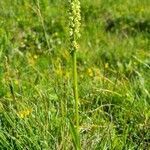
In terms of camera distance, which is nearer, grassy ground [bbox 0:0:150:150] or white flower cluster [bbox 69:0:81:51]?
white flower cluster [bbox 69:0:81:51]

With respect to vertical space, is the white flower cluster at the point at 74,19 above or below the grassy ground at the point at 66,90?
above

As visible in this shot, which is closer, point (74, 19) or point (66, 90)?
point (74, 19)

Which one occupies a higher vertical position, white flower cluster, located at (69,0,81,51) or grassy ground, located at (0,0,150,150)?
white flower cluster, located at (69,0,81,51)

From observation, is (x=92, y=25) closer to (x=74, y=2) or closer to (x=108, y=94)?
(x=108, y=94)

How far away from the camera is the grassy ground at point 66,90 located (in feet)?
11.4

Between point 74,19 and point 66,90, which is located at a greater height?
point 74,19

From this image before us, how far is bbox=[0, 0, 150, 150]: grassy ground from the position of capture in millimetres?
3477

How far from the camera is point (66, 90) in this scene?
4.13m

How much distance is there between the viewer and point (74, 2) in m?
2.53

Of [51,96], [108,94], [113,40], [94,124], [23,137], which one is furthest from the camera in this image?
[113,40]

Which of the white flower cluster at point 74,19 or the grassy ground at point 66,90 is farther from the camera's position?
the grassy ground at point 66,90

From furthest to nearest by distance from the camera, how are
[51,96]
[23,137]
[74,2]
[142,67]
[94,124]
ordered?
[142,67] → [51,96] → [94,124] → [23,137] → [74,2]

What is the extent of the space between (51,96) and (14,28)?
11.0 feet

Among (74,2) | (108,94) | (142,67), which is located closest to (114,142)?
(108,94)
